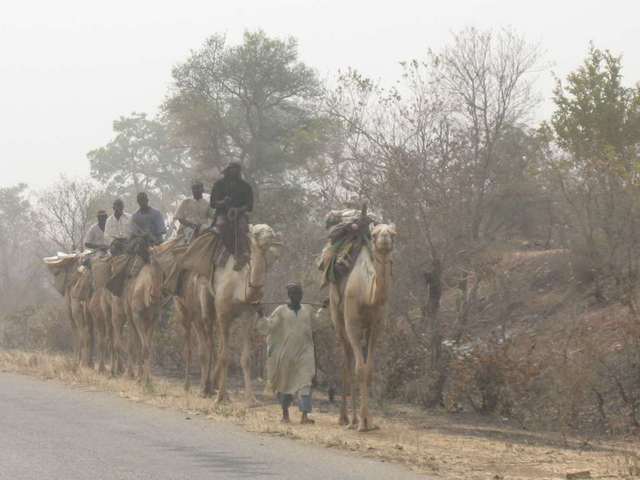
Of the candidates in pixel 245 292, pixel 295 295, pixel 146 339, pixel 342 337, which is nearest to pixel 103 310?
pixel 146 339

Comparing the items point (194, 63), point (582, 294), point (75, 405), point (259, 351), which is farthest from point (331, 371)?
point (194, 63)

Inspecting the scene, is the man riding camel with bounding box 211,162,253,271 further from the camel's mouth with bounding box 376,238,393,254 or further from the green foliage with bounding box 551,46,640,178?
the green foliage with bounding box 551,46,640,178

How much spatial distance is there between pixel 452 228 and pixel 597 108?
19948 millimetres

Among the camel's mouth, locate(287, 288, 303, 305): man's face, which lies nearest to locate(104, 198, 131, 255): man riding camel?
locate(287, 288, 303, 305): man's face

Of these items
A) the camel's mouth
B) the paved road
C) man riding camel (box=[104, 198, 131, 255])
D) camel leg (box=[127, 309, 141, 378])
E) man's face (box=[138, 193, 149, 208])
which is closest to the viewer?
the paved road

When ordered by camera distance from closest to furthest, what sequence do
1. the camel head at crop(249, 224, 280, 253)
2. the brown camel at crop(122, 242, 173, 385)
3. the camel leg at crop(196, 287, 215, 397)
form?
the camel head at crop(249, 224, 280, 253), the camel leg at crop(196, 287, 215, 397), the brown camel at crop(122, 242, 173, 385)

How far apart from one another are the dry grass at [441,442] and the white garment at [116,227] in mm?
4413

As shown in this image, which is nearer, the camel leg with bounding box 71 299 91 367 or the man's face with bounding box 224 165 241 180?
the man's face with bounding box 224 165 241 180

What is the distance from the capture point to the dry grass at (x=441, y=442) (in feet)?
36.3

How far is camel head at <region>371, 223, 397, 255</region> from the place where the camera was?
1312 centimetres

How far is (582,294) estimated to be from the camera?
104 feet

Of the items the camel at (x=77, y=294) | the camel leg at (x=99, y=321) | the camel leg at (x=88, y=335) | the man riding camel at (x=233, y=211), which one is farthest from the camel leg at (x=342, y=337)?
the camel leg at (x=88, y=335)

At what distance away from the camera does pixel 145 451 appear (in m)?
11.3

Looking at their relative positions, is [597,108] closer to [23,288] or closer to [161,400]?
[161,400]
